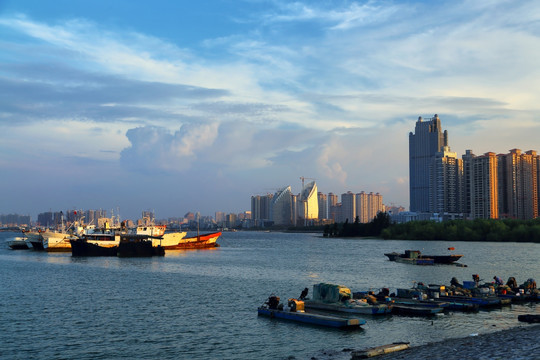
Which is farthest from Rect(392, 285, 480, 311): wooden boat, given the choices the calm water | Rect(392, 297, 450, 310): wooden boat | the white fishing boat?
the white fishing boat

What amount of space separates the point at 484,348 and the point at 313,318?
11.8 m

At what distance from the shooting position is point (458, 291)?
43844 millimetres

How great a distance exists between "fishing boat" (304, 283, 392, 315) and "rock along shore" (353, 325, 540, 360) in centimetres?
883

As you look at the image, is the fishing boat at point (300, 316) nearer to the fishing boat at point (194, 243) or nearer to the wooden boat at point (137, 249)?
the wooden boat at point (137, 249)

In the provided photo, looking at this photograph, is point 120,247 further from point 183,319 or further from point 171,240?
point 183,319

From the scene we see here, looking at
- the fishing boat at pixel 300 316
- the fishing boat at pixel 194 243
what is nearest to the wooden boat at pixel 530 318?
the fishing boat at pixel 300 316

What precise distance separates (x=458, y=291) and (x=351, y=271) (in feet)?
92.8

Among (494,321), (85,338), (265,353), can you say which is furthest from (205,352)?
(494,321)

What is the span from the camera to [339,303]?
38906mm

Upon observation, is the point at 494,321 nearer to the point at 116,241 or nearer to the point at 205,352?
the point at 205,352

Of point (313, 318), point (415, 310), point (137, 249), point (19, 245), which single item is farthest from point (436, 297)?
point (19, 245)

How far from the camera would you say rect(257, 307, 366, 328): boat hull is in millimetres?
33375

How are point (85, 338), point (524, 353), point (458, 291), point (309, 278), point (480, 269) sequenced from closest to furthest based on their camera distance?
point (524, 353), point (85, 338), point (458, 291), point (309, 278), point (480, 269)

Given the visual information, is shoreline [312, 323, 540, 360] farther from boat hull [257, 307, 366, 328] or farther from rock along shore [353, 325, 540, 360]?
boat hull [257, 307, 366, 328]
